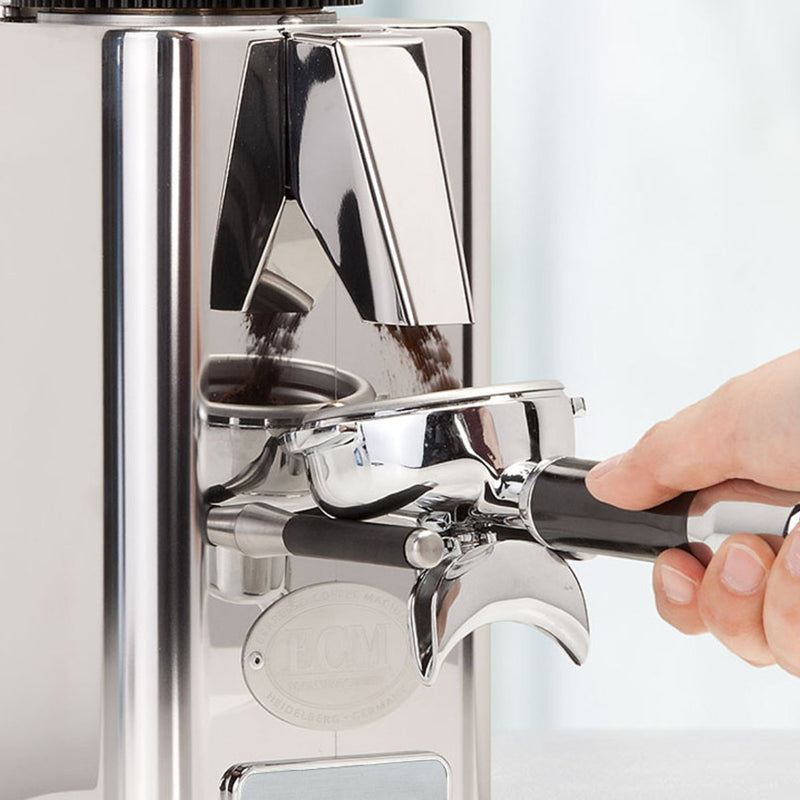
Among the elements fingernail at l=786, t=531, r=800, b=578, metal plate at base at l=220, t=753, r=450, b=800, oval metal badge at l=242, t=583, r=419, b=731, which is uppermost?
fingernail at l=786, t=531, r=800, b=578

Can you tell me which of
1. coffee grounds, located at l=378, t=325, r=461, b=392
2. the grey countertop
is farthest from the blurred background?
coffee grounds, located at l=378, t=325, r=461, b=392

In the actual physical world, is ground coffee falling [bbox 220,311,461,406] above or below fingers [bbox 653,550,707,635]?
above

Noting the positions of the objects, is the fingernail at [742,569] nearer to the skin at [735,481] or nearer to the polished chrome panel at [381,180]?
the skin at [735,481]

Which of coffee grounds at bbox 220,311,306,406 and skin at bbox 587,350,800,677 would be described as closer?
skin at bbox 587,350,800,677

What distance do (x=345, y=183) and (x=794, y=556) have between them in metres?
→ 0.16

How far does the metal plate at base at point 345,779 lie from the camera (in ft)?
1.61

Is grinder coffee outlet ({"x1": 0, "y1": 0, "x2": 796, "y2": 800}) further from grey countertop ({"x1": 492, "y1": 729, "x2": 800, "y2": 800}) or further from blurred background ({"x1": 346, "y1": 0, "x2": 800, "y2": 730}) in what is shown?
blurred background ({"x1": 346, "y1": 0, "x2": 800, "y2": 730})

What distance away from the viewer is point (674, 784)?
Answer: 2.19 ft

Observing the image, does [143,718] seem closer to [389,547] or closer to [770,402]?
[389,547]

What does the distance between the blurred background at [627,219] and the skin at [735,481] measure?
79 cm

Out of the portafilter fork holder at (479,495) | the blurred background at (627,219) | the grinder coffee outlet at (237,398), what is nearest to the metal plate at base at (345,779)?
the grinder coffee outlet at (237,398)

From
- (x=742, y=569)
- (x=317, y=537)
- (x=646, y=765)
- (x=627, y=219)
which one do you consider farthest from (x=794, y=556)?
(x=627, y=219)

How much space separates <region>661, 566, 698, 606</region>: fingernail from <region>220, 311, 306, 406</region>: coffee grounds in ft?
0.48

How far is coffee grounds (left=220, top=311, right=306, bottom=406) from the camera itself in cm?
48
